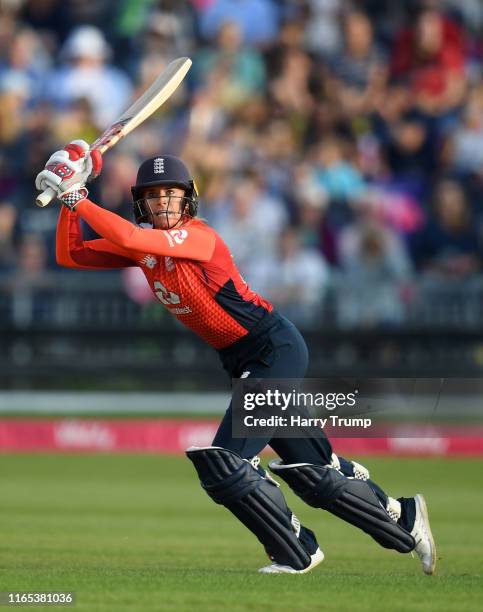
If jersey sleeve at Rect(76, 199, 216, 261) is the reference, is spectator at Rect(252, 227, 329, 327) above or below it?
below

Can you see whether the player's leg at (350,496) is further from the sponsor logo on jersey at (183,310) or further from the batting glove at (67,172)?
the batting glove at (67,172)

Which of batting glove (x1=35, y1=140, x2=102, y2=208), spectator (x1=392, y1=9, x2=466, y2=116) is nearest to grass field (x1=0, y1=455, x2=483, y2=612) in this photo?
batting glove (x1=35, y1=140, x2=102, y2=208)

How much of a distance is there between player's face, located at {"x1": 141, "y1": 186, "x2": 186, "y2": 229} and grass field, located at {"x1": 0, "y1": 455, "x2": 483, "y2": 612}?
1.40 meters

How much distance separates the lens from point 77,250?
228 inches

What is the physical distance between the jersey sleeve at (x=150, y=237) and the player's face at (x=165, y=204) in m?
0.13

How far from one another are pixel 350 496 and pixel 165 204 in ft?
4.59

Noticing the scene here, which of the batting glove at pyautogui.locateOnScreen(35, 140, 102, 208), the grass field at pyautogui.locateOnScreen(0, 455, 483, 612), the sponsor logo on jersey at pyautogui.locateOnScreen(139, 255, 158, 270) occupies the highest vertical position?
the batting glove at pyautogui.locateOnScreen(35, 140, 102, 208)

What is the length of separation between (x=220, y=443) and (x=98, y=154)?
127cm

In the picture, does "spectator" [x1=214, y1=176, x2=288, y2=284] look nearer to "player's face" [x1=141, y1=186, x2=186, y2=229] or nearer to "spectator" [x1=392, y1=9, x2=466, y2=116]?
"spectator" [x1=392, y1=9, x2=466, y2=116]

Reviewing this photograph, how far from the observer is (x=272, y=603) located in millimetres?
4633

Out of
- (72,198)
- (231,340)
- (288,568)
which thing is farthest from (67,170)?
(288,568)

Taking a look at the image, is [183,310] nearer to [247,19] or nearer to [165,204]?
[165,204]

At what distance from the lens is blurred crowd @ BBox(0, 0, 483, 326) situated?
11.4 m

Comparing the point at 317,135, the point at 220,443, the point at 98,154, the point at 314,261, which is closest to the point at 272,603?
the point at 220,443
